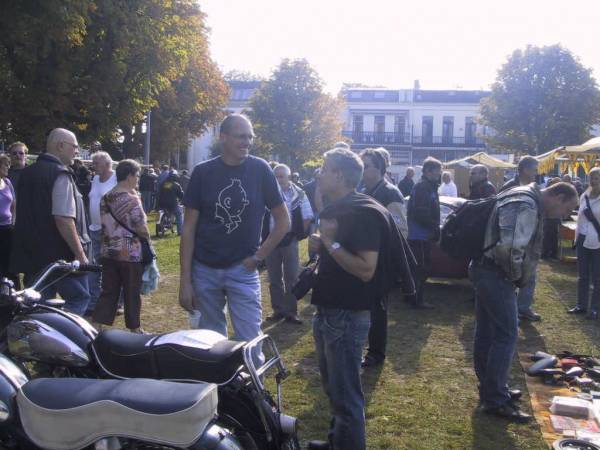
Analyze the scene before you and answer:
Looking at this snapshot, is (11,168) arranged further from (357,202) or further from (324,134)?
(324,134)

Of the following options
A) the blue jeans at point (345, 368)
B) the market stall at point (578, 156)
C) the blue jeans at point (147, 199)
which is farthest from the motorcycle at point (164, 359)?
the blue jeans at point (147, 199)

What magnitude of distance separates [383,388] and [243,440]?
2.61 metres

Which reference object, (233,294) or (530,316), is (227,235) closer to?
(233,294)

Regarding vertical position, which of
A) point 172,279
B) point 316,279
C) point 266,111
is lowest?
point 172,279

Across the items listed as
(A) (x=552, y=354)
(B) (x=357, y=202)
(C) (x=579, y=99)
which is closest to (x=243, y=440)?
(B) (x=357, y=202)

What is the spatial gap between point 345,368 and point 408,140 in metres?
65.9

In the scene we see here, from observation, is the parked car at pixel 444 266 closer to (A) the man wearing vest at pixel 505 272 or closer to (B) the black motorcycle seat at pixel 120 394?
(A) the man wearing vest at pixel 505 272

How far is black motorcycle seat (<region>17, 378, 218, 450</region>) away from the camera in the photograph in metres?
2.46

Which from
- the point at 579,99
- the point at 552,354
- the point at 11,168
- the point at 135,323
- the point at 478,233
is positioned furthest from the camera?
the point at 579,99

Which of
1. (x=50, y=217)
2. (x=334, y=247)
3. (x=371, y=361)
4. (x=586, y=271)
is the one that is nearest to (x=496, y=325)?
(x=371, y=361)

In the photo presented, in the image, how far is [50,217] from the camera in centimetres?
500

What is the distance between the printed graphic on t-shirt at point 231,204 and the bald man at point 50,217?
4.58ft

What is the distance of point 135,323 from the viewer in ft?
20.2

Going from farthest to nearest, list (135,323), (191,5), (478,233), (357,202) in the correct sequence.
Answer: (191,5), (135,323), (478,233), (357,202)
